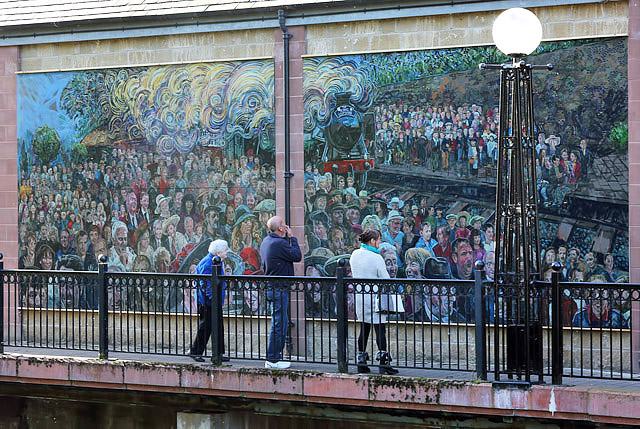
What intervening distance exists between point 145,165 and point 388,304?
212 inches

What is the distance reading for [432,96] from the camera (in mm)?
13992

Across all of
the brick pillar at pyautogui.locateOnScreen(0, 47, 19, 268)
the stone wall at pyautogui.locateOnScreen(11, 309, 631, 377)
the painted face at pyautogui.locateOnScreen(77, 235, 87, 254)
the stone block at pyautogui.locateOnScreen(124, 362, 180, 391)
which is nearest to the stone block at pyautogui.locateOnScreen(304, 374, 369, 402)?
the stone wall at pyautogui.locateOnScreen(11, 309, 631, 377)

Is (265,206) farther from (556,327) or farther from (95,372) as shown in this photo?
(556,327)

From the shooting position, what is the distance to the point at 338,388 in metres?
11.3

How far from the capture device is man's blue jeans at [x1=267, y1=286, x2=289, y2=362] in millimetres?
12125

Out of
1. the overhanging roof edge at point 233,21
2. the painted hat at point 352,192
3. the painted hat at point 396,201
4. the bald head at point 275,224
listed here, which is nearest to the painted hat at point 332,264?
the painted hat at point 352,192

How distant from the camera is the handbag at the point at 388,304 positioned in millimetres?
11555

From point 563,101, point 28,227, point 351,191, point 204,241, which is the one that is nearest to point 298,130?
point 351,191

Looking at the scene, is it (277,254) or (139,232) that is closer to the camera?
(277,254)

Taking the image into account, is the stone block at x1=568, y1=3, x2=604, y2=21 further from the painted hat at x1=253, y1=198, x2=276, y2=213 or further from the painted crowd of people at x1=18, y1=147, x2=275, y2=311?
the painted hat at x1=253, y1=198, x2=276, y2=213

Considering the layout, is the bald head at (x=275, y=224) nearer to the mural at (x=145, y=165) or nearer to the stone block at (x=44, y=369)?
the mural at (x=145, y=165)

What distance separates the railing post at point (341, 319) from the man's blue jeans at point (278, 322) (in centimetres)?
73

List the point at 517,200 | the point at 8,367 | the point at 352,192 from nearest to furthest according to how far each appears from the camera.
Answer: the point at 517,200, the point at 8,367, the point at 352,192

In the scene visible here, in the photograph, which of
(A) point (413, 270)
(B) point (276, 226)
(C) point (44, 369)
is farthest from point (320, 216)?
(C) point (44, 369)
